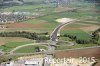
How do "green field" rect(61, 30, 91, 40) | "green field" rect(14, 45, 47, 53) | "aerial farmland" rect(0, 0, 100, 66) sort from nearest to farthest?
1. "aerial farmland" rect(0, 0, 100, 66)
2. "green field" rect(14, 45, 47, 53)
3. "green field" rect(61, 30, 91, 40)

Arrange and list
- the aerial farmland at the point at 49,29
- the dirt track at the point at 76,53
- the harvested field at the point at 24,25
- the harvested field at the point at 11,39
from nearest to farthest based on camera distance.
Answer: the dirt track at the point at 76,53 → the aerial farmland at the point at 49,29 → the harvested field at the point at 11,39 → the harvested field at the point at 24,25

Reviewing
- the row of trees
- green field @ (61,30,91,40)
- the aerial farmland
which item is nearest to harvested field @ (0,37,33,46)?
the aerial farmland

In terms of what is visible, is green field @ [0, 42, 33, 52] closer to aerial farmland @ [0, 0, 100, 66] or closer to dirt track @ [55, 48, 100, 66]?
aerial farmland @ [0, 0, 100, 66]

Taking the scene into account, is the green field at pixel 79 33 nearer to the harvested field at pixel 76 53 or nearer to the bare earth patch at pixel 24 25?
the bare earth patch at pixel 24 25

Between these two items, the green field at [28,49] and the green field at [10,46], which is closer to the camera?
the green field at [28,49]

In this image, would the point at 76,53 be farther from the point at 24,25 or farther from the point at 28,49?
the point at 24,25

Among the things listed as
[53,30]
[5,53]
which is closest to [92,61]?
[5,53]

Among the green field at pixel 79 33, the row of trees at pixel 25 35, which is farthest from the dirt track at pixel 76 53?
the row of trees at pixel 25 35

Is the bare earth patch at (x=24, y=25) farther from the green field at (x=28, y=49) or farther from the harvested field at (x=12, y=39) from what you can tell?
the green field at (x=28, y=49)

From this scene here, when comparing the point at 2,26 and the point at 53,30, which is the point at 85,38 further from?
the point at 2,26

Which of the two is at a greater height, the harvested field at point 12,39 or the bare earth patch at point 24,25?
the bare earth patch at point 24,25

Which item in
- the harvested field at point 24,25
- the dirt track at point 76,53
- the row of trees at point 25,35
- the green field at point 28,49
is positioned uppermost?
the harvested field at point 24,25

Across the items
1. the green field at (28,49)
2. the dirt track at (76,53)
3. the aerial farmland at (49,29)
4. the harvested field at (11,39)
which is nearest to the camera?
the dirt track at (76,53)
